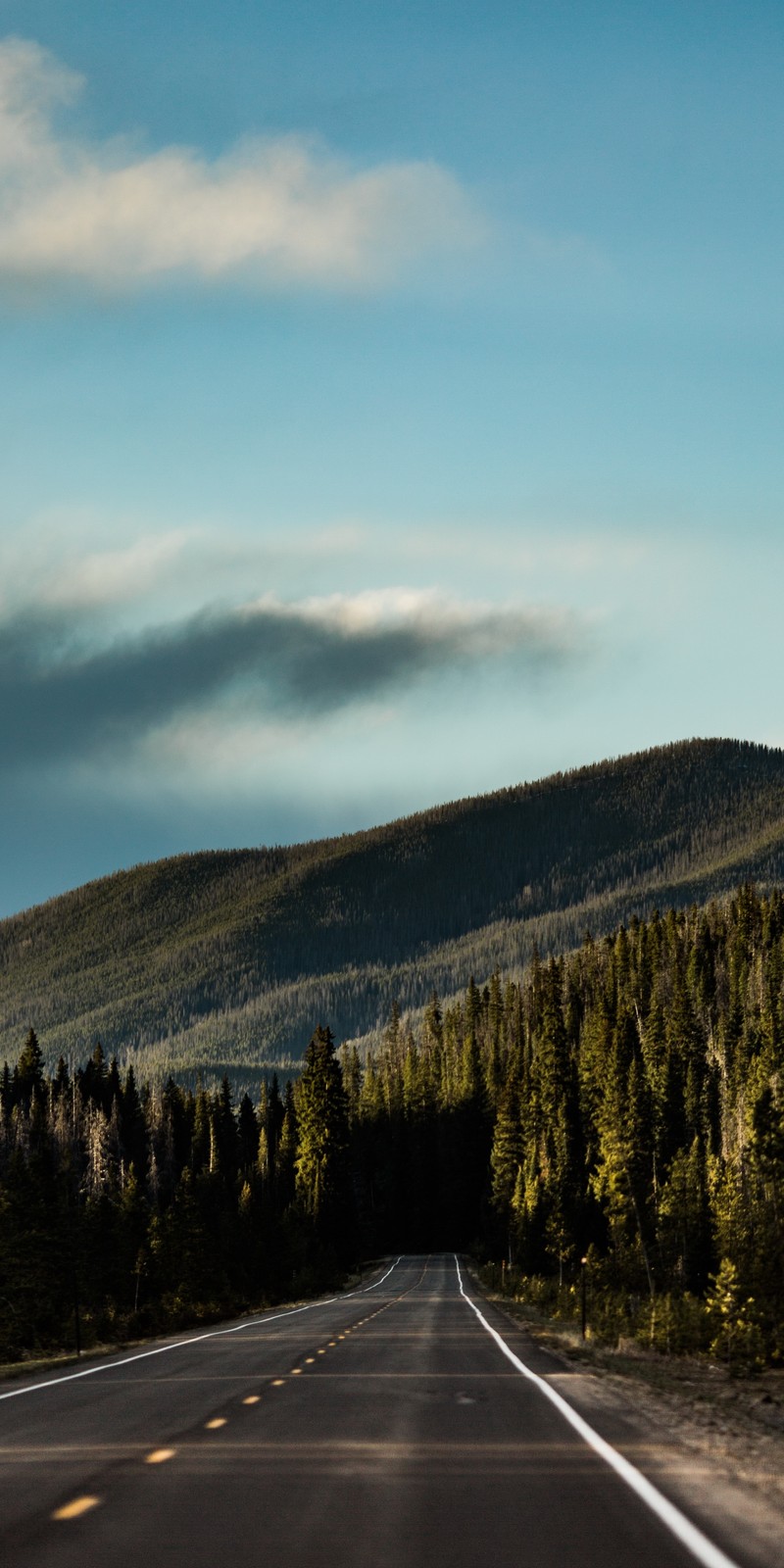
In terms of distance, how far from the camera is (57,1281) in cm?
7106

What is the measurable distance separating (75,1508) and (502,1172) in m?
128

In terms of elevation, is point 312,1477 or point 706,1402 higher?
point 312,1477

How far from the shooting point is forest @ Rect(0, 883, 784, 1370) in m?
57.9

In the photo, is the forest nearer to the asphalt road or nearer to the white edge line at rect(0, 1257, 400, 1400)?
the white edge line at rect(0, 1257, 400, 1400)

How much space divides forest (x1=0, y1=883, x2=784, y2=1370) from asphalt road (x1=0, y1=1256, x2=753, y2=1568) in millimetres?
15570

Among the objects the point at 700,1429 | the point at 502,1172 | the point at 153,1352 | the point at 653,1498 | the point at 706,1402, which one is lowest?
the point at 502,1172

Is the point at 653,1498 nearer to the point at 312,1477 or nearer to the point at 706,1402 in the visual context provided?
the point at 312,1477

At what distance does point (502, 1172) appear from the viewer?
13550 cm

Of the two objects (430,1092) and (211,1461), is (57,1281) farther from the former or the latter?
(430,1092)

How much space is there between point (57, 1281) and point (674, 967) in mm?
98371

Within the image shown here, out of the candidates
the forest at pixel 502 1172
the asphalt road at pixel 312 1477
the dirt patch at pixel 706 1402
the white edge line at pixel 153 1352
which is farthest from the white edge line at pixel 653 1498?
the forest at pixel 502 1172

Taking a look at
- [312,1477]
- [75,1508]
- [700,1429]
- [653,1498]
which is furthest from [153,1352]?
A: [653,1498]

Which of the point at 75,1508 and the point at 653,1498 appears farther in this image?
the point at 653,1498

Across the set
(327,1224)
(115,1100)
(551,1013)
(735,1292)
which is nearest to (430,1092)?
(115,1100)
